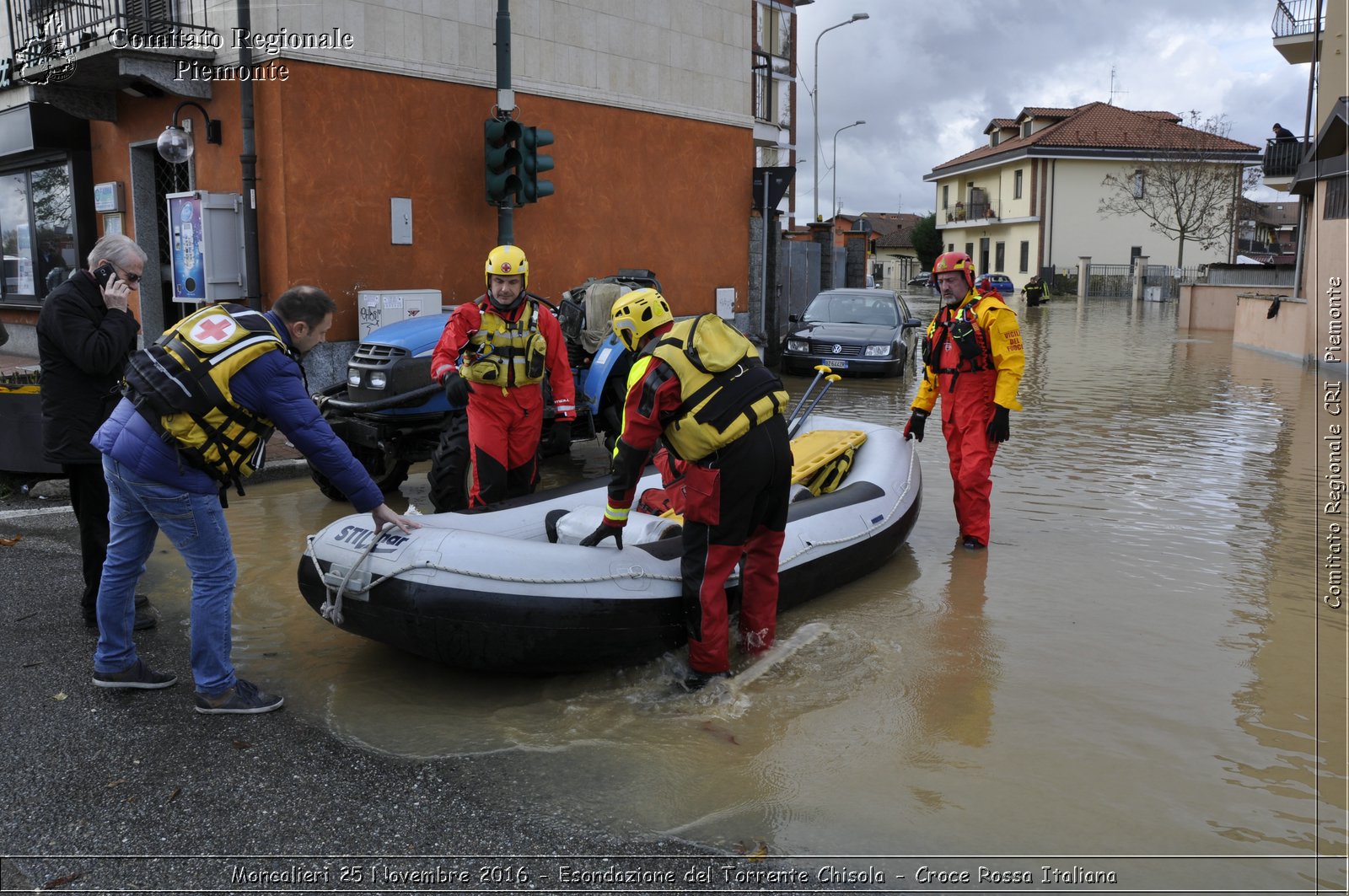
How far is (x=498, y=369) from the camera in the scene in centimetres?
604

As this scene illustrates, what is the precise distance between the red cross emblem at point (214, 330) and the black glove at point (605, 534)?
1694mm

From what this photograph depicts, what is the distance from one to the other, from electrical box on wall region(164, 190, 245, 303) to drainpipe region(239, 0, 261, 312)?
136 millimetres

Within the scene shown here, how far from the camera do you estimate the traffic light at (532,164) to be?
10203mm

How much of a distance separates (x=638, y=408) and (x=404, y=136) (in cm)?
886

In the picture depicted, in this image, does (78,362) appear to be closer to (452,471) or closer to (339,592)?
(339,592)

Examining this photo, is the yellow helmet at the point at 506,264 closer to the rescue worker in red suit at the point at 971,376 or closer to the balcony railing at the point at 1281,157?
the rescue worker in red suit at the point at 971,376

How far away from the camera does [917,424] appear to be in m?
7.21

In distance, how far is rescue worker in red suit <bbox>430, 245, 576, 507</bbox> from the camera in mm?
6086

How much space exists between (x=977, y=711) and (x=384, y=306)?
8676mm

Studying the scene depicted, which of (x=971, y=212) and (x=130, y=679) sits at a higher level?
(x=971, y=212)

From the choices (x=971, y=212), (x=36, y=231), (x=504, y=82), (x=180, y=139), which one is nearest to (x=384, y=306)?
(x=180, y=139)

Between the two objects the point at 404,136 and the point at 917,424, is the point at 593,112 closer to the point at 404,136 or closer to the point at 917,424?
the point at 404,136

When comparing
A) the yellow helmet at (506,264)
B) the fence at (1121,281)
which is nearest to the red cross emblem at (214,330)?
the yellow helmet at (506,264)

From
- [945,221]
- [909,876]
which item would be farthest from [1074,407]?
[945,221]
